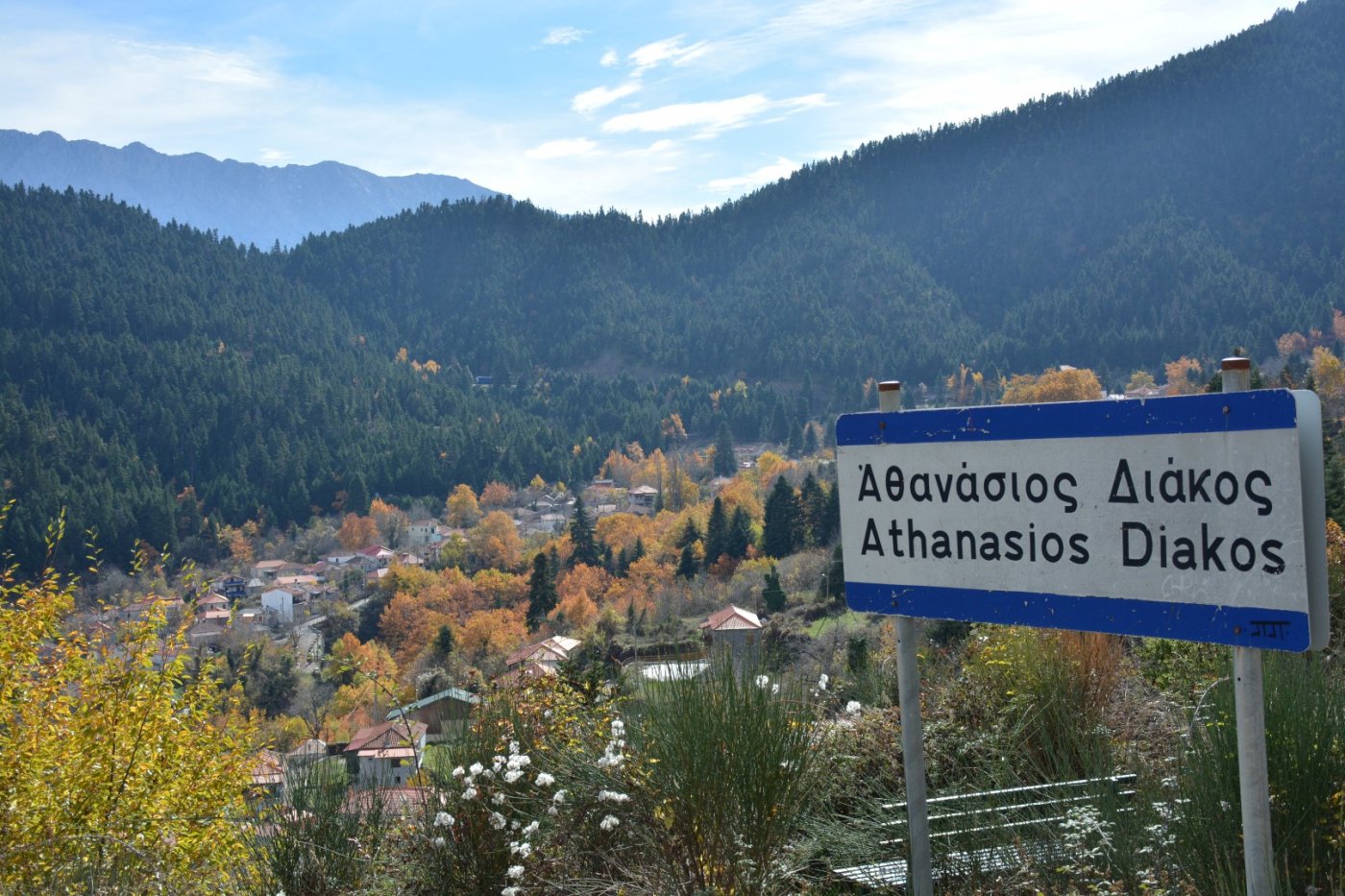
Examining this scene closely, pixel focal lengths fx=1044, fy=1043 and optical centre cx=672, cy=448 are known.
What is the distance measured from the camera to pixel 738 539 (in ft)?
180

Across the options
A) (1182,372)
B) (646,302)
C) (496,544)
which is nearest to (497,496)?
(496,544)

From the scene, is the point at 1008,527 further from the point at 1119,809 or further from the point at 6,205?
the point at 6,205

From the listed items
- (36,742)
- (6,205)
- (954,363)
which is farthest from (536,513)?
(36,742)

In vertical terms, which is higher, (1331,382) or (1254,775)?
(1254,775)

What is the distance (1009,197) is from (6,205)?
5078 inches

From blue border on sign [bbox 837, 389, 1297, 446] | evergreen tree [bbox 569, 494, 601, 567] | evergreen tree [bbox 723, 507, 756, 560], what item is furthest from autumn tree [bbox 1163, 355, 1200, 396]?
blue border on sign [bbox 837, 389, 1297, 446]

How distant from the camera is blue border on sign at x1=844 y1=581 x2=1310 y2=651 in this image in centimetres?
161

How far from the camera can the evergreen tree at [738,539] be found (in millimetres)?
54250

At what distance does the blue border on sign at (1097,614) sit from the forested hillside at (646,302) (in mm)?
81402

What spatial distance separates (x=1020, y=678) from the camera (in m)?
3.67

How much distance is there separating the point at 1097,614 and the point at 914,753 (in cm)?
48

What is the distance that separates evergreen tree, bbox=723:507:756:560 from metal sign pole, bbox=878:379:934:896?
170 ft

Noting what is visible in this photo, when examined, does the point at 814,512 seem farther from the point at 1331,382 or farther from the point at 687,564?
the point at 1331,382

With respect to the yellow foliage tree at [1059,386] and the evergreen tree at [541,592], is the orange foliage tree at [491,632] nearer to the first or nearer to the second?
the evergreen tree at [541,592]
